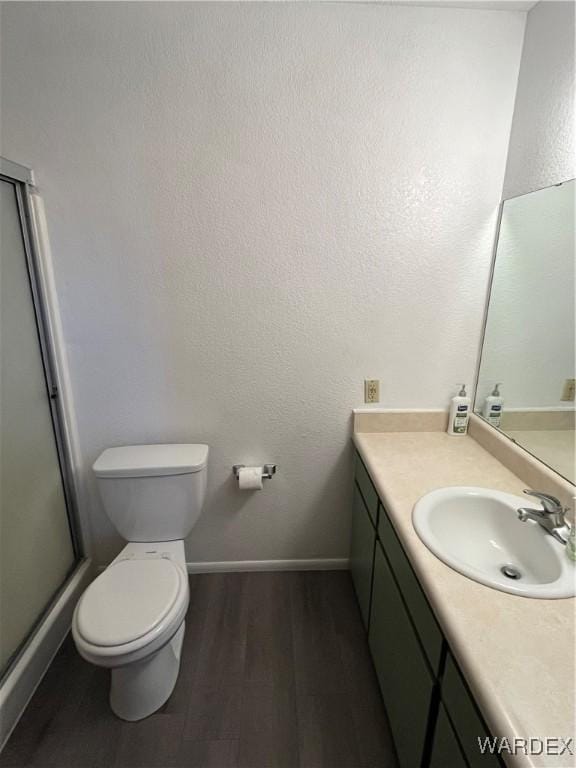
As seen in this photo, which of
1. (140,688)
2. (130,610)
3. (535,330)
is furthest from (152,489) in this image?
(535,330)

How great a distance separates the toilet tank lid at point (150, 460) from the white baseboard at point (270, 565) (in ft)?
2.35

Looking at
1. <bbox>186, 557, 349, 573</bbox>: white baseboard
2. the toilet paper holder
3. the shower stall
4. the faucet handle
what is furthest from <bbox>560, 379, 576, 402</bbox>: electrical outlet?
the shower stall

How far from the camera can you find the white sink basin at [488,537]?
3.39ft

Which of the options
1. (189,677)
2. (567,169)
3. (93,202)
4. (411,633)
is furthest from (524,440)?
(93,202)

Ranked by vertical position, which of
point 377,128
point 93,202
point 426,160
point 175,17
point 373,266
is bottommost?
point 373,266

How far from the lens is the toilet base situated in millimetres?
1370

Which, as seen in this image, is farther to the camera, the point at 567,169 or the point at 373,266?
the point at 373,266

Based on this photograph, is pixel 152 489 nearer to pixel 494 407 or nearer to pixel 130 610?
pixel 130 610

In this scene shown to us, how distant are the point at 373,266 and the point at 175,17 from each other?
1.15 meters

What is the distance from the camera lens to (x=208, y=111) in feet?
4.80

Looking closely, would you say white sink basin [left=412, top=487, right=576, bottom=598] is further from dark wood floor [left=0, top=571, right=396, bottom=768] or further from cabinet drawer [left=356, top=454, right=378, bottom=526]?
dark wood floor [left=0, top=571, right=396, bottom=768]

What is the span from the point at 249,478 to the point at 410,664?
3.16ft

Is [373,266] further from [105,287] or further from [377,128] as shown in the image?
[105,287]

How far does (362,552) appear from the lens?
168 cm
